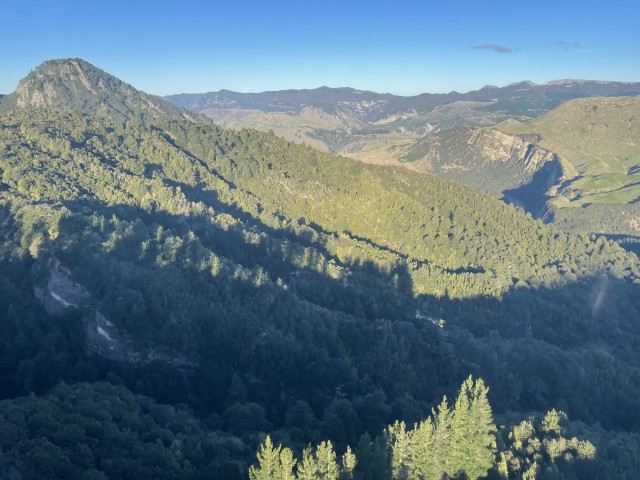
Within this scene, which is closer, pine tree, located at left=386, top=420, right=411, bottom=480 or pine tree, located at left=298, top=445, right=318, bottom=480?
pine tree, located at left=298, top=445, right=318, bottom=480

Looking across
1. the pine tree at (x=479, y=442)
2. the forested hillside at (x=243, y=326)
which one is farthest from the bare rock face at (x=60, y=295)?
the pine tree at (x=479, y=442)

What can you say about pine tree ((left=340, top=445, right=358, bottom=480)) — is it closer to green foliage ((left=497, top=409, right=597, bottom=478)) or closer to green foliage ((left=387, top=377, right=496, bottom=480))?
green foliage ((left=387, top=377, right=496, bottom=480))

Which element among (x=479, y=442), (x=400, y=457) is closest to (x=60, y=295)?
(x=400, y=457)

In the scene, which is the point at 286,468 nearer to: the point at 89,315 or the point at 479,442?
the point at 479,442

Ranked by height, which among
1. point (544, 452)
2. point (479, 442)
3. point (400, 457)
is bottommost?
point (544, 452)

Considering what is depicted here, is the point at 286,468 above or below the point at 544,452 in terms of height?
above

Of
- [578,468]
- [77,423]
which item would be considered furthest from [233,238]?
[578,468]

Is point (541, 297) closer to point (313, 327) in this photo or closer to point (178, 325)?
point (313, 327)

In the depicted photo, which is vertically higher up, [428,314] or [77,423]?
[77,423]

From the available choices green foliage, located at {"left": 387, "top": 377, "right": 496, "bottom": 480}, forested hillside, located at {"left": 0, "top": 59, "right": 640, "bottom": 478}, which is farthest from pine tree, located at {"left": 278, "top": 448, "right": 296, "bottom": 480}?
green foliage, located at {"left": 387, "top": 377, "right": 496, "bottom": 480}
